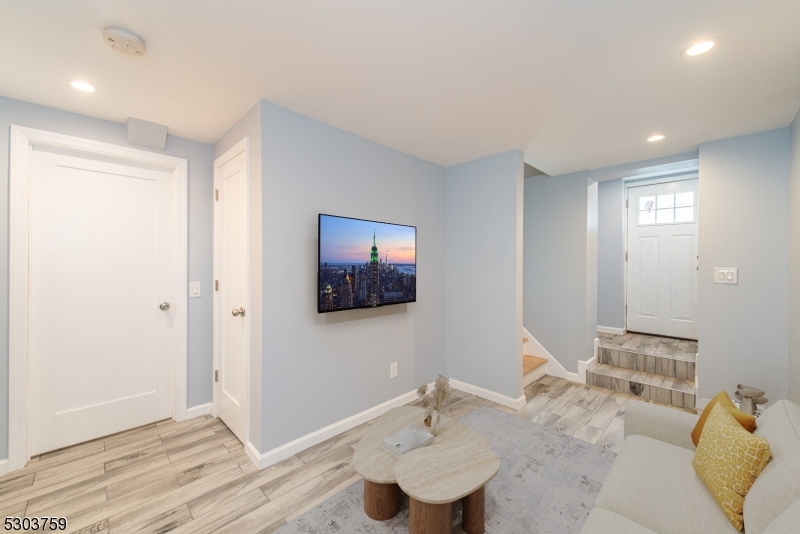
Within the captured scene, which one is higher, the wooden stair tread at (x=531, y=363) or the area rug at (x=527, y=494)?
the wooden stair tread at (x=531, y=363)

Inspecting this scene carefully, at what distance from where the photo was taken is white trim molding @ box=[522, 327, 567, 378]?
3.89 meters

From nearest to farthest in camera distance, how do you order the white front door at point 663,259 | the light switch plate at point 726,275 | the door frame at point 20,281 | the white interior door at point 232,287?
A: the door frame at point 20,281
the white interior door at point 232,287
the light switch plate at point 726,275
the white front door at point 663,259

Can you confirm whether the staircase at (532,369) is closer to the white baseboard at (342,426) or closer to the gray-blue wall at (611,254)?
the white baseboard at (342,426)

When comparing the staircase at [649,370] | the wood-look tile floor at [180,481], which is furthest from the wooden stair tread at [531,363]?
the wood-look tile floor at [180,481]

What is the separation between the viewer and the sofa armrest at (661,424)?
5.53 ft

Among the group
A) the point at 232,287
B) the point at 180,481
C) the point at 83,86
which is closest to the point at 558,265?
the point at 232,287

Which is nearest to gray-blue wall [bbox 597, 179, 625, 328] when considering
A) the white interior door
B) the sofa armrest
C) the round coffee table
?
the sofa armrest

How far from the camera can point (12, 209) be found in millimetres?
2084

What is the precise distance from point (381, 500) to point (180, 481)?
4.32ft

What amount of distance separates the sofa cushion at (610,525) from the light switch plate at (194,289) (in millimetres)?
3064

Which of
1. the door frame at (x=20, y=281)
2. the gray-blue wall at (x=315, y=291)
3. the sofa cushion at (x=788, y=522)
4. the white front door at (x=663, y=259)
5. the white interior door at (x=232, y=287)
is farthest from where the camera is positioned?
the white front door at (x=663, y=259)

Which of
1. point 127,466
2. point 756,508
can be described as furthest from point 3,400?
point 756,508

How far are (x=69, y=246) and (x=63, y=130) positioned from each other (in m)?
0.82

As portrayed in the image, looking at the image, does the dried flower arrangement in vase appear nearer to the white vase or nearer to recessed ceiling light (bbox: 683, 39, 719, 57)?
the white vase
